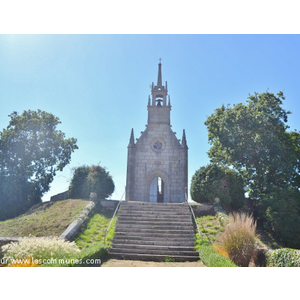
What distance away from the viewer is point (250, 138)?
17.0 metres

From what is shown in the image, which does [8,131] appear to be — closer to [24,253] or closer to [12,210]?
[12,210]

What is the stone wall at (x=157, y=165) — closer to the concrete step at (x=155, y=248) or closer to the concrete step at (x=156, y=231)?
the concrete step at (x=156, y=231)

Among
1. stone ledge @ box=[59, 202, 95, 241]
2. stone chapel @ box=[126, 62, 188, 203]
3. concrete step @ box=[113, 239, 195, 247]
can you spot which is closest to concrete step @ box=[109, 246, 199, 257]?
concrete step @ box=[113, 239, 195, 247]

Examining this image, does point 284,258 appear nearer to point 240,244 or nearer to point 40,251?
point 240,244

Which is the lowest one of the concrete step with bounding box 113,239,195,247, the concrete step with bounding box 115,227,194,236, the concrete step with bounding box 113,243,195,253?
the concrete step with bounding box 113,243,195,253

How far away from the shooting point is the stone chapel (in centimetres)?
2011

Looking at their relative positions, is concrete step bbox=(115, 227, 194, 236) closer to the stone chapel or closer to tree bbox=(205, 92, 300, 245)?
tree bbox=(205, 92, 300, 245)

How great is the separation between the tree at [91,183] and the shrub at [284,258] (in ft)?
36.6

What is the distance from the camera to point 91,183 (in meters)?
17.6

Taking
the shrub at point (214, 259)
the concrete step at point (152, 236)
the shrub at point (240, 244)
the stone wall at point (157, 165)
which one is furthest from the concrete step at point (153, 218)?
the stone wall at point (157, 165)

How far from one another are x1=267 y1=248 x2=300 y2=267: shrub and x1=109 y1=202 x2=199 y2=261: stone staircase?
2594 mm

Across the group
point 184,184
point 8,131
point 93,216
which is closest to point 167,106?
point 184,184

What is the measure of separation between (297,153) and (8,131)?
21318mm

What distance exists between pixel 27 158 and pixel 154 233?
13.8 m
